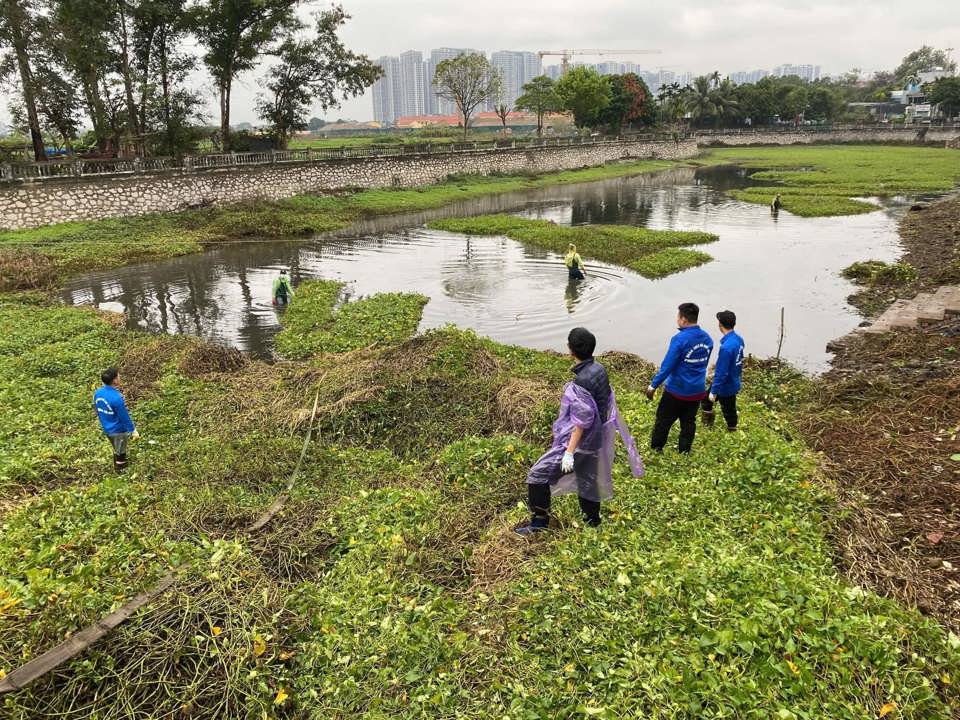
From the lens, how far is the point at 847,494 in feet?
25.7

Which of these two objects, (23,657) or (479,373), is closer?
(23,657)

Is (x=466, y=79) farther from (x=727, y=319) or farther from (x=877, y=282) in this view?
(x=727, y=319)

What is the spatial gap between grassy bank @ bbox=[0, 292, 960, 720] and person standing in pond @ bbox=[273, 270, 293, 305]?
10480 mm

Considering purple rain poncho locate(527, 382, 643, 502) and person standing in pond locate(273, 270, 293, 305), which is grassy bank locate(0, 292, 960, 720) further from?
person standing in pond locate(273, 270, 293, 305)

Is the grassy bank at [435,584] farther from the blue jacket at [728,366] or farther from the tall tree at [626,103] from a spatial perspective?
the tall tree at [626,103]

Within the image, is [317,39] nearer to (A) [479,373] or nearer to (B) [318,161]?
(B) [318,161]

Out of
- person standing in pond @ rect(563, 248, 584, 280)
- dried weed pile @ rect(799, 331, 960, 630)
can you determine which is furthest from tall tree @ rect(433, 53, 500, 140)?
dried weed pile @ rect(799, 331, 960, 630)

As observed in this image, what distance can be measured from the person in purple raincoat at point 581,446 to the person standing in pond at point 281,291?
16.0 meters

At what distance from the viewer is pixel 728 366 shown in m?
9.40

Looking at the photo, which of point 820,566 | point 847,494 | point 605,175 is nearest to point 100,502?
point 820,566

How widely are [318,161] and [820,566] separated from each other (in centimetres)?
4513

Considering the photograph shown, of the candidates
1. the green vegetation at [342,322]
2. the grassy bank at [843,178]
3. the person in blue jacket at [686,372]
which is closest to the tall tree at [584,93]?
the grassy bank at [843,178]

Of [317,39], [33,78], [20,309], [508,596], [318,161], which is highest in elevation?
[317,39]

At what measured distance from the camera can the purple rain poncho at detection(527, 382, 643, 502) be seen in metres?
6.84
